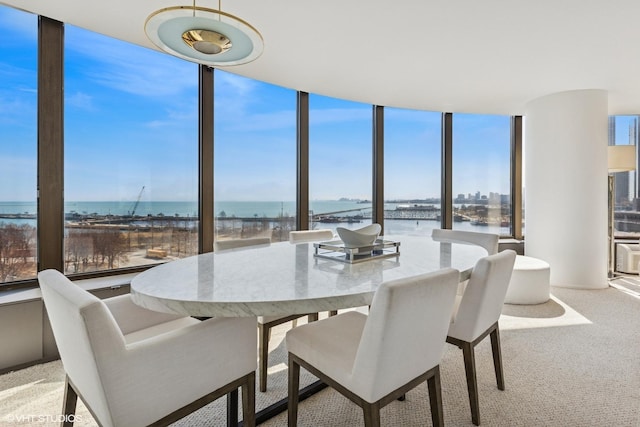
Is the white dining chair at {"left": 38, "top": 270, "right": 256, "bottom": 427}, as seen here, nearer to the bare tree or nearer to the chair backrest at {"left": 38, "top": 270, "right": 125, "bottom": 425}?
the chair backrest at {"left": 38, "top": 270, "right": 125, "bottom": 425}

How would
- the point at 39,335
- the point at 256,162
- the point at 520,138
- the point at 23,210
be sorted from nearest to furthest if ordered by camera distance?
the point at 39,335
the point at 23,210
the point at 256,162
the point at 520,138

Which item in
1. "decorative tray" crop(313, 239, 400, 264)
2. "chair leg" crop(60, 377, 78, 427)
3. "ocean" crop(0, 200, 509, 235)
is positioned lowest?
"chair leg" crop(60, 377, 78, 427)

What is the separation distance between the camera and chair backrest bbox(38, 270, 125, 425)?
908 mm

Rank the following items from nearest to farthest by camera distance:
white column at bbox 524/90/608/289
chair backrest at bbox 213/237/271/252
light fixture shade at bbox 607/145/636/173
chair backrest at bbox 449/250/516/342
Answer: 1. chair backrest at bbox 449/250/516/342
2. chair backrest at bbox 213/237/271/252
3. white column at bbox 524/90/608/289
4. light fixture shade at bbox 607/145/636/173

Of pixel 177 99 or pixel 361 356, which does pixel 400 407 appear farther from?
pixel 177 99

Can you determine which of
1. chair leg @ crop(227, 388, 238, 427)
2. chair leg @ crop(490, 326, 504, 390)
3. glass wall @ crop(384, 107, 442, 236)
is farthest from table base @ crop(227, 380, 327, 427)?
glass wall @ crop(384, 107, 442, 236)

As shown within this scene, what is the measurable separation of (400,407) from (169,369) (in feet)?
4.32

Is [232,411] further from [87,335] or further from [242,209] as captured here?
[242,209]

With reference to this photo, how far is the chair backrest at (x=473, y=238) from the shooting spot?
2482 mm

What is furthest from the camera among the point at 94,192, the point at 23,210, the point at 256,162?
the point at 256,162

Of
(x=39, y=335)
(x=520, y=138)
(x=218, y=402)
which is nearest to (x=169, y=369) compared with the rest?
(x=218, y=402)

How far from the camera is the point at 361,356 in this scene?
1.14 metres

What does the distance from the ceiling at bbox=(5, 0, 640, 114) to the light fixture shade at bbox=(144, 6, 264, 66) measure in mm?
757

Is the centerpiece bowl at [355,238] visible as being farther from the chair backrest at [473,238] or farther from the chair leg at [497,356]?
the chair backrest at [473,238]
